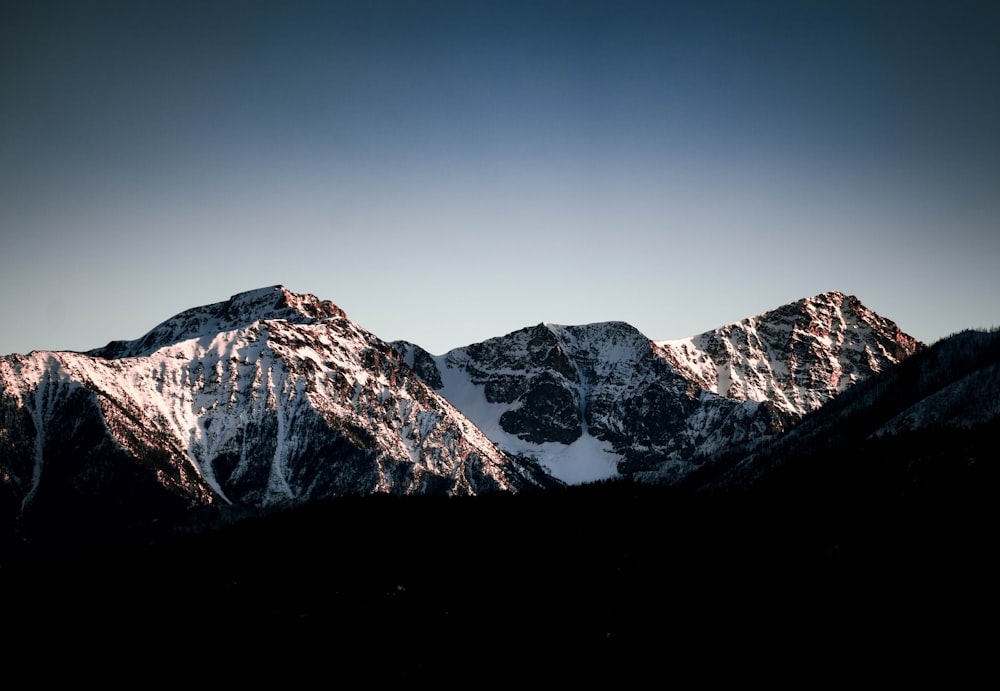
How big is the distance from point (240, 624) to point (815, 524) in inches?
2712

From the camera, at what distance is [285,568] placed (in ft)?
364

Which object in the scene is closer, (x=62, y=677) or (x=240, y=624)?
(x=62, y=677)

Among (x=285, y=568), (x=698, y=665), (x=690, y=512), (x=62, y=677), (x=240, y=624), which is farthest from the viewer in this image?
(x=690, y=512)

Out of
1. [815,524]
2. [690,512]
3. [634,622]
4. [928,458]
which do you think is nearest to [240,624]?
[634,622]

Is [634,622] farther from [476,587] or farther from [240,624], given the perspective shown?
[240,624]

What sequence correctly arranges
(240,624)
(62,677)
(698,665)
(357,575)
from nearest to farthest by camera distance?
(698,665) < (62,677) < (240,624) < (357,575)

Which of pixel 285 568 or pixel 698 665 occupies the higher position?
pixel 285 568

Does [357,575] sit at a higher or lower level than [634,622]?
higher

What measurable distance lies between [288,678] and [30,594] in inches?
2578

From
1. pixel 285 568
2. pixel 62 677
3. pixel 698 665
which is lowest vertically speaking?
pixel 698 665

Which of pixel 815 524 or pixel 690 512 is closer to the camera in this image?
pixel 815 524

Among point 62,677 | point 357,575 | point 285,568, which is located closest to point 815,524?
point 357,575

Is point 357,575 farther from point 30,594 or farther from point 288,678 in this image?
point 30,594

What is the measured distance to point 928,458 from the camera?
127875 millimetres
